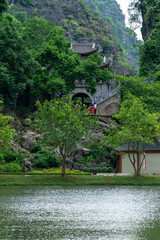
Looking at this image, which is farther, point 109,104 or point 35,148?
point 109,104

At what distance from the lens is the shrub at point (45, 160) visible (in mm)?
39219

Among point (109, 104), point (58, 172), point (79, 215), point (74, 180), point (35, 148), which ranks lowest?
point (79, 215)

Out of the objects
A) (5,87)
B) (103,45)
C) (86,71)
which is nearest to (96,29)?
(103,45)

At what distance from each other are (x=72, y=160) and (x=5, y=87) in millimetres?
11857

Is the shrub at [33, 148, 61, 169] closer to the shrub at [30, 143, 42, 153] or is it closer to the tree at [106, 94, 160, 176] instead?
the shrub at [30, 143, 42, 153]

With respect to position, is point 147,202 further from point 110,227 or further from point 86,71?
point 86,71

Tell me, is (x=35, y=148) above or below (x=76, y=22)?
below

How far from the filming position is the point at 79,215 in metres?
18.7

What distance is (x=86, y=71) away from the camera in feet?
172

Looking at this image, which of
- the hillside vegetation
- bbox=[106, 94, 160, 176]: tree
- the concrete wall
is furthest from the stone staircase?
the hillside vegetation

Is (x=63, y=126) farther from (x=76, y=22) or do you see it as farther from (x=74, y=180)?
(x=76, y=22)

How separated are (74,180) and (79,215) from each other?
14.5 meters

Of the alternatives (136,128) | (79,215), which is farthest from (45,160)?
(79,215)

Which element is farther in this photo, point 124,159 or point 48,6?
point 48,6
